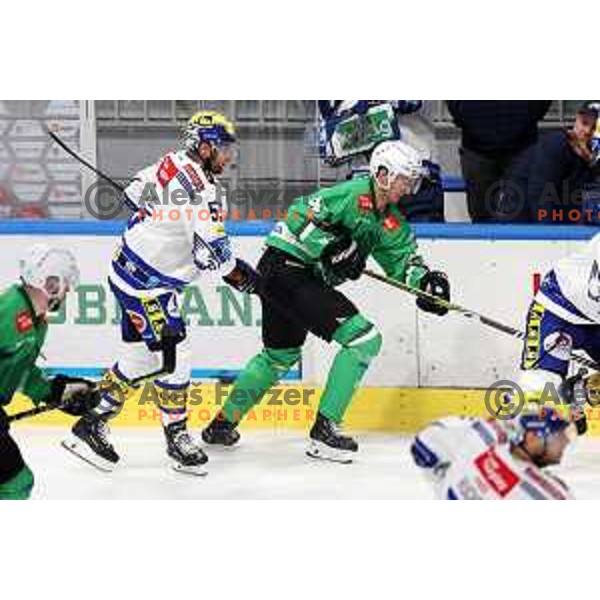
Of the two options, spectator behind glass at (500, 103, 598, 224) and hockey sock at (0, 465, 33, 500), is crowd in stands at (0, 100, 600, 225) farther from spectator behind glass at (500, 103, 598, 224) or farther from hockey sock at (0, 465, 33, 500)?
hockey sock at (0, 465, 33, 500)

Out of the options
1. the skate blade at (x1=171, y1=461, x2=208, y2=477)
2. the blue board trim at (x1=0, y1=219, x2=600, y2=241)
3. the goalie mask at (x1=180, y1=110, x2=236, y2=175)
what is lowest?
the skate blade at (x1=171, y1=461, x2=208, y2=477)

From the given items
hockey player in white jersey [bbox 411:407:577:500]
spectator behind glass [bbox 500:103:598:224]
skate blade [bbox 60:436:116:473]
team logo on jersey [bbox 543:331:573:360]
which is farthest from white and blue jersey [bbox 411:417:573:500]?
spectator behind glass [bbox 500:103:598:224]

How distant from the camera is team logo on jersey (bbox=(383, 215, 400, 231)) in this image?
578 centimetres

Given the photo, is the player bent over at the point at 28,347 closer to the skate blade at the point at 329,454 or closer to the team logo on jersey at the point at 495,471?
the skate blade at the point at 329,454

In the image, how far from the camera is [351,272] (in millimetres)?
5852

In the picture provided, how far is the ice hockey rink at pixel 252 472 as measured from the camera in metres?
5.49

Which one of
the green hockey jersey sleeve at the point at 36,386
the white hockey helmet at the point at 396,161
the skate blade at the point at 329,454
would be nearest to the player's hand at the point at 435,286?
the white hockey helmet at the point at 396,161

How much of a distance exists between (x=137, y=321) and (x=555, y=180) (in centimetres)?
147

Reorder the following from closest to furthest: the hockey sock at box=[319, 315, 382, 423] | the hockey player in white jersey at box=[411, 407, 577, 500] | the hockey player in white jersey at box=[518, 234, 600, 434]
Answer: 1. the hockey player in white jersey at box=[411, 407, 577, 500]
2. the hockey player in white jersey at box=[518, 234, 600, 434]
3. the hockey sock at box=[319, 315, 382, 423]

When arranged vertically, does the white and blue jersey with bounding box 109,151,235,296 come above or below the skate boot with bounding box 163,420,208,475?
above

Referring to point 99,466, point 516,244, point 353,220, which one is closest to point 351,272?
point 353,220

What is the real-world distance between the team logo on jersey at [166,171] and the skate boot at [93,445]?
28.7 inches

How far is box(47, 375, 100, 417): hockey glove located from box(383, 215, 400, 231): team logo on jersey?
1089mm

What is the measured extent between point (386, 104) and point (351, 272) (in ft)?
2.12
